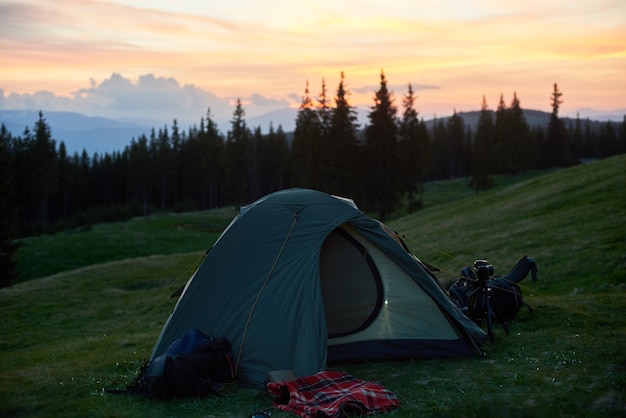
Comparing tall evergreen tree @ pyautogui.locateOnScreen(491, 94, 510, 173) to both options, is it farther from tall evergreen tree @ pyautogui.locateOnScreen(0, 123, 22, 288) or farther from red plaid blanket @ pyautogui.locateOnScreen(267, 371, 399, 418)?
red plaid blanket @ pyautogui.locateOnScreen(267, 371, 399, 418)

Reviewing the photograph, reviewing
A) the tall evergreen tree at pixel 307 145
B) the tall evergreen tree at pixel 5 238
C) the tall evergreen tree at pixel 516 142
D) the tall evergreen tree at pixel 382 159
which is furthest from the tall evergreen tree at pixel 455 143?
the tall evergreen tree at pixel 5 238

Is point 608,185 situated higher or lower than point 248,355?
higher

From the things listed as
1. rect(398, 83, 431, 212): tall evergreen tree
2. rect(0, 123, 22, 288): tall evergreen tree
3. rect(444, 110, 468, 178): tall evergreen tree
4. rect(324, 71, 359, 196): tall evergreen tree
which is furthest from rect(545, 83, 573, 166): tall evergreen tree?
rect(0, 123, 22, 288): tall evergreen tree

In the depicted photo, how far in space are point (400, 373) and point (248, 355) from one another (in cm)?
233

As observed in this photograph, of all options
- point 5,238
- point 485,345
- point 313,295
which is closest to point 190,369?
point 313,295

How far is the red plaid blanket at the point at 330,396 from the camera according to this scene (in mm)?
7105

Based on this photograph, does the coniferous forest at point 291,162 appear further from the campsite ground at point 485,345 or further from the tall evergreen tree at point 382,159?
the campsite ground at point 485,345

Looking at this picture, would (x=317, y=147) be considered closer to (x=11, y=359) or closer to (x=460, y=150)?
(x=11, y=359)

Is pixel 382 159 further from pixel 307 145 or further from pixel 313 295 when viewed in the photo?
pixel 313 295

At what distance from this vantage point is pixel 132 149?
9362 centimetres

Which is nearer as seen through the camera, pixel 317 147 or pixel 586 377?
pixel 586 377

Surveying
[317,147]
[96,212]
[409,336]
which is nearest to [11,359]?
[409,336]

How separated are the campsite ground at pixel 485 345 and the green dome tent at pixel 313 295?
0.48 m

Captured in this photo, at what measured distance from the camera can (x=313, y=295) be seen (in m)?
9.09
